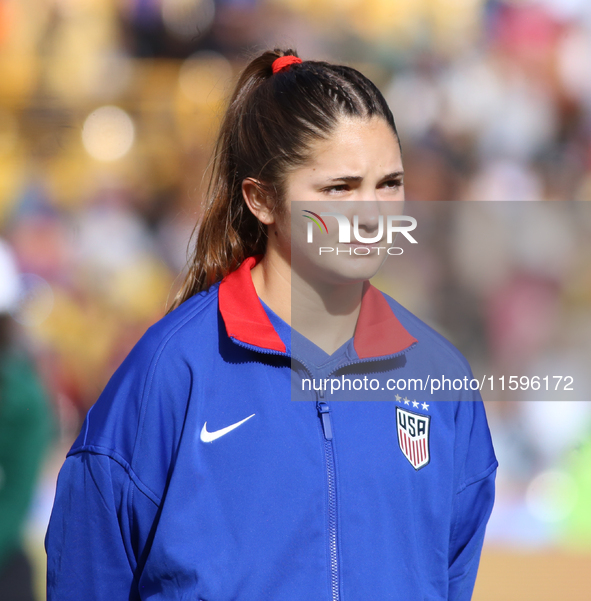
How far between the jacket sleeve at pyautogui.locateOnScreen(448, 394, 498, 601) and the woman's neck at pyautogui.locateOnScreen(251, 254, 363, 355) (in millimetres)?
273

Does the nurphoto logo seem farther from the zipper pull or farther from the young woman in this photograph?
the zipper pull

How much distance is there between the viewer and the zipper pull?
3.83 ft

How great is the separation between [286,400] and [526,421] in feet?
7.61

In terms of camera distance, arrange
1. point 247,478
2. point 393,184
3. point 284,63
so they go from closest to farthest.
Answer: point 247,478, point 393,184, point 284,63

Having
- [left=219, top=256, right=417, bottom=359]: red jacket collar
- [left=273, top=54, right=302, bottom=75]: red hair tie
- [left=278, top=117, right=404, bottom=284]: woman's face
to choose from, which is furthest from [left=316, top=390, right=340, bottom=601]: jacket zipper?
[left=273, top=54, right=302, bottom=75]: red hair tie

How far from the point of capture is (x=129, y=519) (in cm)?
116

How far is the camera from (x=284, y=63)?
134cm

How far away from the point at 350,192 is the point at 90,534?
2.38 feet

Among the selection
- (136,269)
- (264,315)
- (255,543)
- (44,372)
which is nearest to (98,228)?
(136,269)

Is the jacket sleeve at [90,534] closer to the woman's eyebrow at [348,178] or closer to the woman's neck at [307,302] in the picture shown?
the woman's neck at [307,302]

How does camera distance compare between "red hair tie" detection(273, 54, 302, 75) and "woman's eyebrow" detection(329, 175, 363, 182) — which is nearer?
"woman's eyebrow" detection(329, 175, 363, 182)

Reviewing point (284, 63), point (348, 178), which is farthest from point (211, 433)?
point (284, 63)

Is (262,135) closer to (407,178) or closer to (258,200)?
(258,200)

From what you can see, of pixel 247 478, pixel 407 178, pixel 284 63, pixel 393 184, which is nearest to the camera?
pixel 247 478
